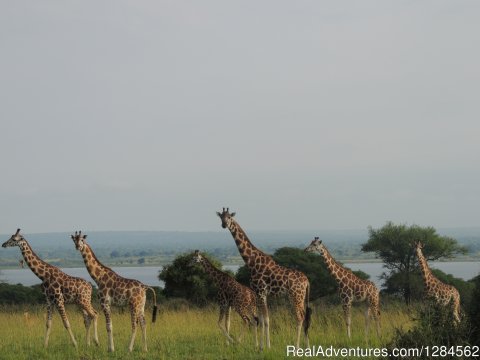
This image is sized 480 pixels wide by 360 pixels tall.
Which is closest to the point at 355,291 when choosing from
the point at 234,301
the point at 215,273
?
the point at 234,301

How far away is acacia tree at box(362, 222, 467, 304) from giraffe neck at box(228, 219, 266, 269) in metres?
22.9

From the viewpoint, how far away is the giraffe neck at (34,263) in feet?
60.9

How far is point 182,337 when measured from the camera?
1964 cm

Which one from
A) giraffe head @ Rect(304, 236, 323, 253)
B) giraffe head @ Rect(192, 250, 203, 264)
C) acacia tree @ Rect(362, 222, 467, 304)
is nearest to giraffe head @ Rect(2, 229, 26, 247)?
giraffe head @ Rect(192, 250, 203, 264)

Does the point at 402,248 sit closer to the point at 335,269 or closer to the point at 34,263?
the point at 335,269

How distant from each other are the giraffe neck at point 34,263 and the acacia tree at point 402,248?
24.9 metres

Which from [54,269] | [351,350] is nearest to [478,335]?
[351,350]

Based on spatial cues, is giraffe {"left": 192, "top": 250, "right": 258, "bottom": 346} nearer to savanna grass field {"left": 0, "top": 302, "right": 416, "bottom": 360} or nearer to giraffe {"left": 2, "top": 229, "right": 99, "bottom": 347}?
savanna grass field {"left": 0, "top": 302, "right": 416, "bottom": 360}

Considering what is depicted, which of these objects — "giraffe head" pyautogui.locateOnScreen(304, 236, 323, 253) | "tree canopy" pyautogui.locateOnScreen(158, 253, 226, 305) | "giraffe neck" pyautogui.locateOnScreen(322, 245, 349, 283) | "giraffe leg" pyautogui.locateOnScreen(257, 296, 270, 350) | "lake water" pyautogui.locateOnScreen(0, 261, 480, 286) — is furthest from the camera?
"lake water" pyautogui.locateOnScreen(0, 261, 480, 286)

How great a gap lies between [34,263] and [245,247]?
17.6 ft

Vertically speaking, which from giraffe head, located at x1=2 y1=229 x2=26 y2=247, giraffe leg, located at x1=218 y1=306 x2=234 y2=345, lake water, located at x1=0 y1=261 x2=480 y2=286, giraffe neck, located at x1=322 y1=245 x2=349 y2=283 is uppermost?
giraffe head, located at x1=2 y1=229 x2=26 y2=247

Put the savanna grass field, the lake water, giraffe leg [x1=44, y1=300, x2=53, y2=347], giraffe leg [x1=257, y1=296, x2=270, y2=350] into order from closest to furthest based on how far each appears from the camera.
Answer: the savanna grass field, giraffe leg [x1=257, y1=296, x2=270, y2=350], giraffe leg [x1=44, y1=300, x2=53, y2=347], the lake water

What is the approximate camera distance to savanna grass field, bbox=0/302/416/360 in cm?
1670

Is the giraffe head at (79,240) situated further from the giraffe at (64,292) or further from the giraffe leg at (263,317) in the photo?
the giraffe leg at (263,317)
